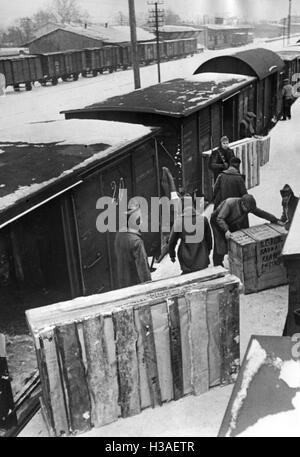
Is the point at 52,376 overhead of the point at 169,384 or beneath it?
overhead

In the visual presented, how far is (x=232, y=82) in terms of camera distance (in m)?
15.0

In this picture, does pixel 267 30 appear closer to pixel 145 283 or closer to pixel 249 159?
pixel 249 159

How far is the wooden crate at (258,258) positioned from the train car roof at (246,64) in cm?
1179

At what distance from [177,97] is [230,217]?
209 inches

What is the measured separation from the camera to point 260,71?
1808 centimetres

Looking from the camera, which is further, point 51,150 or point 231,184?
point 231,184

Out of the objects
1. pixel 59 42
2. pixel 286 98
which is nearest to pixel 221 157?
pixel 286 98

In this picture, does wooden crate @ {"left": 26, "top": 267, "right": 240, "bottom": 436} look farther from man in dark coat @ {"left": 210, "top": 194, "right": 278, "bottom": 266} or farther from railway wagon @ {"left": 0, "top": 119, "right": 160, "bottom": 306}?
man in dark coat @ {"left": 210, "top": 194, "right": 278, "bottom": 266}

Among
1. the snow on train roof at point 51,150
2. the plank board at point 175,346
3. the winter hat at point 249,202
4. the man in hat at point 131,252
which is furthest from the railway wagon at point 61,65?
the plank board at point 175,346

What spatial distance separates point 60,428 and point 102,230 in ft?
11.1

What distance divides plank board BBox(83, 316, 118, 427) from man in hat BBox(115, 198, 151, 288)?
5.11 feet
